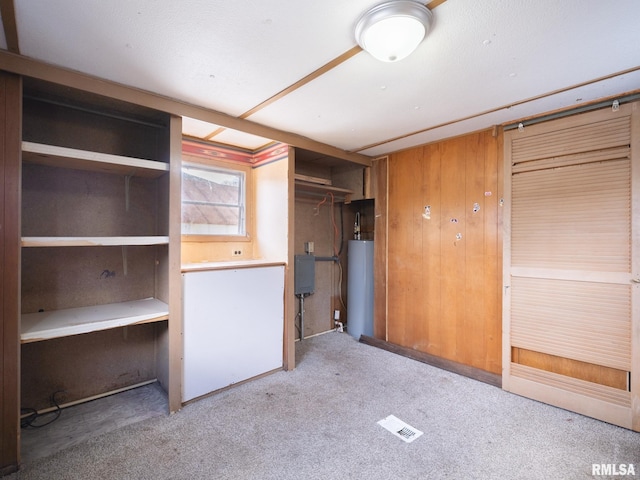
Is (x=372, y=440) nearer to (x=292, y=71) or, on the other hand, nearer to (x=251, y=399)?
(x=251, y=399)

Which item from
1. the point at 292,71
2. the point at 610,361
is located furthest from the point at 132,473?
the point at 610,361

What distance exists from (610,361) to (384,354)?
186cm

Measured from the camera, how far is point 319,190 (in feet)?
12.5

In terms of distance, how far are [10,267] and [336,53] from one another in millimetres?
2107

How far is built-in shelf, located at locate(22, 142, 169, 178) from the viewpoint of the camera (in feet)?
5.89

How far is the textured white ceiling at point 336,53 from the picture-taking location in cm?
135

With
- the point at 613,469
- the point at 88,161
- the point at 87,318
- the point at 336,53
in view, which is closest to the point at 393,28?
the point at 336,53

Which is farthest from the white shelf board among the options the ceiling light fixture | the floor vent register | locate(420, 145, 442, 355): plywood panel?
locate(420, 145, 442, 355): plywood panel

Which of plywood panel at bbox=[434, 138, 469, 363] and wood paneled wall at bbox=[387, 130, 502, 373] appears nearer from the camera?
wood paneled wall at bbox=[387, 130, 502, 373]

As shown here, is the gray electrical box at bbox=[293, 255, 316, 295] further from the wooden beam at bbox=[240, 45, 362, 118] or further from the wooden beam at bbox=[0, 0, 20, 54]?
the wooden beam at bbox=[0, 0, 20, 54]

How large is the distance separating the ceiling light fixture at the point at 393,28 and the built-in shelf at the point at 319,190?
77.8 inches

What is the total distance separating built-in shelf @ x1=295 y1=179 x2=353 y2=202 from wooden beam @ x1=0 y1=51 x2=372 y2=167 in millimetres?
461

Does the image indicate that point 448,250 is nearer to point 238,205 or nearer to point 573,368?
point 573,368

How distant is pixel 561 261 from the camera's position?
2.36 m
